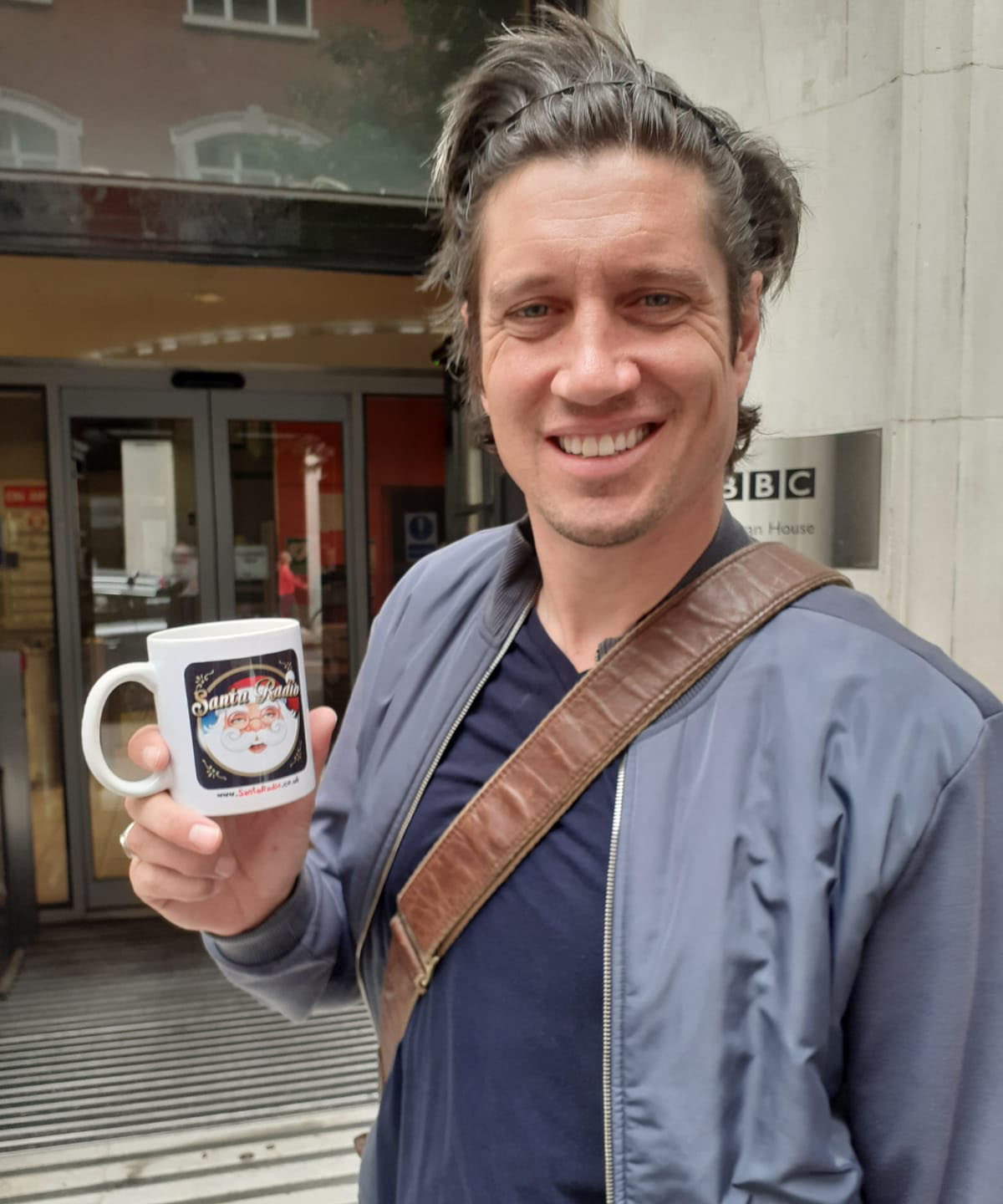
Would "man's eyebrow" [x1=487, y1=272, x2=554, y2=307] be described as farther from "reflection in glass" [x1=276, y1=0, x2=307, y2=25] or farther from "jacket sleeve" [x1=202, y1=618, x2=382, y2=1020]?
"reflection in glass" [x1=276, y1=0, x2=307, y2=25]

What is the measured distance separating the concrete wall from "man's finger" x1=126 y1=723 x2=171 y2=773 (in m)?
2.16

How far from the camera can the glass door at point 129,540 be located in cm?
508

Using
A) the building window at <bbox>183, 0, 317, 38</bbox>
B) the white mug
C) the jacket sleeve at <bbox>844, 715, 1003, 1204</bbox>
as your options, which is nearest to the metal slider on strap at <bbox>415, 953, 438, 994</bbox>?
the white mug

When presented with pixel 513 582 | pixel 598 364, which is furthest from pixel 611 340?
pixel 513 582

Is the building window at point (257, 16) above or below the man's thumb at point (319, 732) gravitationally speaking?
above

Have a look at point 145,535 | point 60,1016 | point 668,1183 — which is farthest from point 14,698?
point 668,1183

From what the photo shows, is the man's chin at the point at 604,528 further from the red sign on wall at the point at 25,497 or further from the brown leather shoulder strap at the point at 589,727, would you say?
the red sign on wall at the point at 25,497

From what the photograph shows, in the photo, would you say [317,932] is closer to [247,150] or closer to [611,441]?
[611,441]

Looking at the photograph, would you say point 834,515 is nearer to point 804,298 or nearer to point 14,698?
point 804,298

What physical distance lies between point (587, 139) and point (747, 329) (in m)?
0.33

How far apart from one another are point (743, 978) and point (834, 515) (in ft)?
6.77

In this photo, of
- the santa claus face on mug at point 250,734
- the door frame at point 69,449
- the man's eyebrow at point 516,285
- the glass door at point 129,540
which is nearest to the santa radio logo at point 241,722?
the santa claus face on mug at point 250,734

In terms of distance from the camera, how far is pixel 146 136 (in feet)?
10.4

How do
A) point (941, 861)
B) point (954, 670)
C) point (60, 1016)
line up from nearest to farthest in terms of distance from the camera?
point (941, 861), point (954, 670), point (60, 1016)
